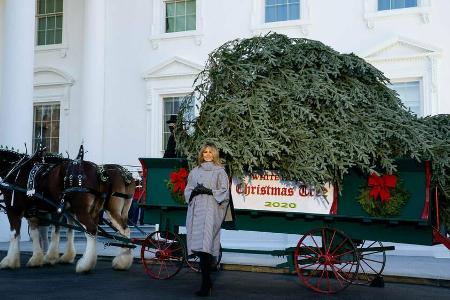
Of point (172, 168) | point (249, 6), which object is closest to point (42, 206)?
point (172, 168)

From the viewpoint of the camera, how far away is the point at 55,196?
30.7 feet

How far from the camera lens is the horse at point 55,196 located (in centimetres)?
905

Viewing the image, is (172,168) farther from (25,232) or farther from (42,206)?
(25,232)

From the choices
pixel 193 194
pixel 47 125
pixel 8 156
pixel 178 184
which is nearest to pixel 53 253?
pixel 8 156

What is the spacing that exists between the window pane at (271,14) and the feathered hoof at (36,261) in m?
8.49

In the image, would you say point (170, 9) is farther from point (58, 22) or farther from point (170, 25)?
point (58, 22)

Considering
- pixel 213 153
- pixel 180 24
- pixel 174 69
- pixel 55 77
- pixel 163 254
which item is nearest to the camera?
pixel 213 153

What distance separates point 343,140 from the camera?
7219mm

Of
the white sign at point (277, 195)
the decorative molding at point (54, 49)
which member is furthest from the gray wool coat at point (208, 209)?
the decorative molding at point (54, 49)

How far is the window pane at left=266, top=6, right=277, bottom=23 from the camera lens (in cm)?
1520

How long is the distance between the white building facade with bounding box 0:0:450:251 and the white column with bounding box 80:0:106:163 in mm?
28

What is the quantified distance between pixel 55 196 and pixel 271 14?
8.21 meters

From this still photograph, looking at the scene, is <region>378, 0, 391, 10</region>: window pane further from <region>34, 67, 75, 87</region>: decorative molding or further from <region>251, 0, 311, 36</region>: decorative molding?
<region>34, 67, 75, 87</region>: decorative molding

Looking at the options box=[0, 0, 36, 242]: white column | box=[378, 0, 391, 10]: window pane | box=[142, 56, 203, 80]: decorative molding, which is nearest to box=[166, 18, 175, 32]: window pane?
box=[142, 56, 203, 80]: decorative molding
